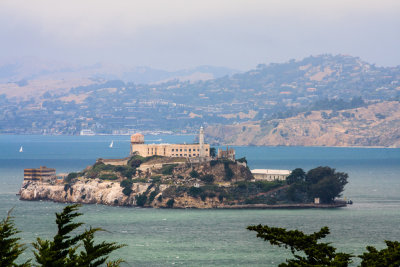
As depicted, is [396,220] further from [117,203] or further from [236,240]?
[117,203]

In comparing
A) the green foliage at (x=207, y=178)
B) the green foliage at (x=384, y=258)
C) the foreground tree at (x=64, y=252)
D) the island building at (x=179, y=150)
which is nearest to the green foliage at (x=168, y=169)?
the green foliage at (x=207, y=178)

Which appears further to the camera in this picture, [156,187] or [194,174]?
[194,174]

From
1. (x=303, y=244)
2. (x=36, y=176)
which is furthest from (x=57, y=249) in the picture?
(x=36, y=176)

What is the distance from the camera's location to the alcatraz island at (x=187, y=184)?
410 ft

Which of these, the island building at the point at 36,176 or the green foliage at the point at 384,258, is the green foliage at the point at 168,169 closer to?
the island building at the point at 36,176

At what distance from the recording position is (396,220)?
105 m

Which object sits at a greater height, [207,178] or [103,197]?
[207,178]

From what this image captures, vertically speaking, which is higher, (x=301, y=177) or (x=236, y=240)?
(x=301, y=177)

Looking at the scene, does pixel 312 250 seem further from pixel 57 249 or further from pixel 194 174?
pixel 194 174

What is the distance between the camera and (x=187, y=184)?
12800 centimetres

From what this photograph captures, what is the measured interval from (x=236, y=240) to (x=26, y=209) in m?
40.2

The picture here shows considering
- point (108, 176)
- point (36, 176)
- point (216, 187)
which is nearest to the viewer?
point (216, 187)

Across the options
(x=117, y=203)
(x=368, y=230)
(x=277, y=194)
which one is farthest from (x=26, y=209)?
(x=368, y=230)

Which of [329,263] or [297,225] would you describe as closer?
[329,263]
